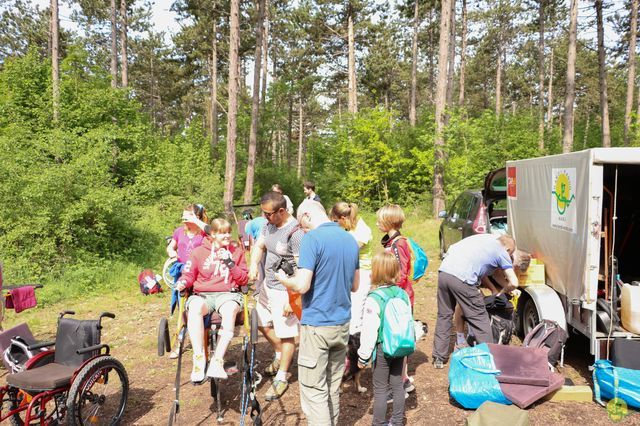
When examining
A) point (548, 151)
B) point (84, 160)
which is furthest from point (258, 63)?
point (548, 151)

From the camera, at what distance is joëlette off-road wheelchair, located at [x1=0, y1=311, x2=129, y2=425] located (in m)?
3.49

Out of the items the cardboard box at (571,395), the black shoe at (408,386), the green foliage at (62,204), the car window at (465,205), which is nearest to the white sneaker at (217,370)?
the black shoe at (408,386)

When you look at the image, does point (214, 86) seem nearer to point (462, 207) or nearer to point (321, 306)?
point (462, 207)

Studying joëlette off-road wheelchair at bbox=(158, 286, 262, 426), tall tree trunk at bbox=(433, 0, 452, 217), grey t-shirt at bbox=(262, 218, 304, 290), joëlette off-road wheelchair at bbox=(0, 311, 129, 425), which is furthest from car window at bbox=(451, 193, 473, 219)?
joëlette off-road wheelchair at bbox=(0, 311, 129, 425)

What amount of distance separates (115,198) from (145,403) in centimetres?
700

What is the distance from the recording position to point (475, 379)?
4008mm

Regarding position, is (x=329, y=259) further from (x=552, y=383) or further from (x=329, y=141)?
(x=329, y=141)

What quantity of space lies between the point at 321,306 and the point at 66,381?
87.0 inches

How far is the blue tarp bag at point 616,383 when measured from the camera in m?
3.77

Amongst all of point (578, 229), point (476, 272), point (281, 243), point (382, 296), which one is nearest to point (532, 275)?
point (578, 229)

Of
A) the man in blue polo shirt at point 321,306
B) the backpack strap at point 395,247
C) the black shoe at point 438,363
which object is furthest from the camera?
the black shoe at point 438,363

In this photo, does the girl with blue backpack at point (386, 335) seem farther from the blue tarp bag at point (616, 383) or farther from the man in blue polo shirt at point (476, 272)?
the blue tarp bag at point (616, 383)

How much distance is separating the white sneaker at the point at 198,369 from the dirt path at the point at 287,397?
20.2 inches

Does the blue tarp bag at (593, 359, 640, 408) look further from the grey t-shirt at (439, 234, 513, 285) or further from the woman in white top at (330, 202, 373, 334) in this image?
the woman in white top at (330, 202, 373, 334)
